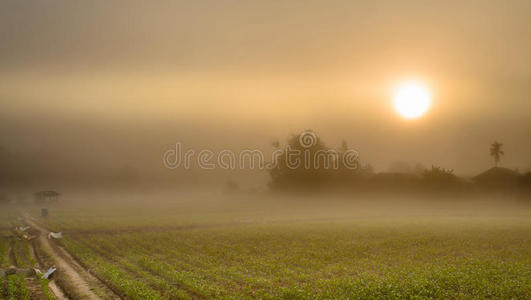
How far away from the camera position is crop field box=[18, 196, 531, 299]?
22781mm

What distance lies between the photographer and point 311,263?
3134cm

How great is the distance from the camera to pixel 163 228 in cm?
5881

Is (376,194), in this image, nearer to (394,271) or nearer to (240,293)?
(394,271)

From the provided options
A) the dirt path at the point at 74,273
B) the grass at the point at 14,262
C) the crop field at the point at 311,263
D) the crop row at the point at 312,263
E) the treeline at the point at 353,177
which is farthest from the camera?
the treeline at the point at 353,177

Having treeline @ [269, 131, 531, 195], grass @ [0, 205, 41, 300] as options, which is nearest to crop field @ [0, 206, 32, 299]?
grass @ [0, 205, 41, 300]

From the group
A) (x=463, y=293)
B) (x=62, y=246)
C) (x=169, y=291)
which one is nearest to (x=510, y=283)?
(x=463, y=293)

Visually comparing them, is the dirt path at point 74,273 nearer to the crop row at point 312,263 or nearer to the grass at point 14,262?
the crop row at point 312,263

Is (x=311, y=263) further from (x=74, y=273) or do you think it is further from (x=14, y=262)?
(x=14, y=262)

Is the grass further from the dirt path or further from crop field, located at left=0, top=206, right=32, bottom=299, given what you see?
the dirt path

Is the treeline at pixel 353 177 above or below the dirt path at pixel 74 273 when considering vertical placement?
above

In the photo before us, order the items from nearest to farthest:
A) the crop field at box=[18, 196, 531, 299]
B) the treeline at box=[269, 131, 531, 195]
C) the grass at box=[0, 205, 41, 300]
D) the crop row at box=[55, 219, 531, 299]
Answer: the grass at box=[0, 205, 41, 300], the crop field at box=[18, 196, 531, 299], the crop row at box=[55, 219, 531, 299], the treeline at box=[269, 131, 531, 195]

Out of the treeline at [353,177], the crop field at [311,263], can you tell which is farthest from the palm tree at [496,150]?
the crop field at [311,263]

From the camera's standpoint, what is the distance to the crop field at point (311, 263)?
22.8 meters

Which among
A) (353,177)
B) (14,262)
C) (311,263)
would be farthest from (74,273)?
(353,177)
